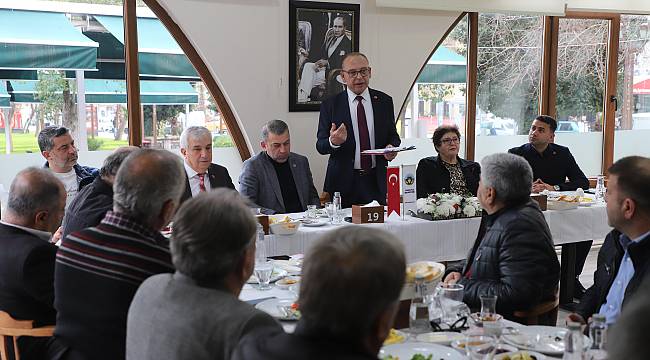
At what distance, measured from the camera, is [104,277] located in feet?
7.32

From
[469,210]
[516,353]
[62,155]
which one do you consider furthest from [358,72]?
[516,353]

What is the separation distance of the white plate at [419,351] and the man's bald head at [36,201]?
1422 millimetres

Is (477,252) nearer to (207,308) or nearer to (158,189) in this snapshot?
(158,189)

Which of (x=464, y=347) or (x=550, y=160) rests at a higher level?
(x=550, y=160)

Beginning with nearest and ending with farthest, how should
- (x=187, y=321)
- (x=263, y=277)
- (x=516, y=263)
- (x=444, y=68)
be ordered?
(x=187, y=321) → (x=516, y=263) → (x=263, y=277) → (x=444, y=68)

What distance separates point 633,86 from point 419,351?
704 cm

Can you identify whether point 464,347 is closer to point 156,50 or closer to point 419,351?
point 419,351

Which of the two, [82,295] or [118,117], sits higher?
[118,117]

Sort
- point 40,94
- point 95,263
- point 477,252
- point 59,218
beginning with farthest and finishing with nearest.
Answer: point 40,94, point 477,252, point 59,218, point 95,263

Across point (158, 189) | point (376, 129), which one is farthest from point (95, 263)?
point (376, 129)

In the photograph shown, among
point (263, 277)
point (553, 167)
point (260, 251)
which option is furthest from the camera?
point (553, 167)

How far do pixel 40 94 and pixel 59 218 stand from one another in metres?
3.09

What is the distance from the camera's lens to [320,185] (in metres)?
6.73

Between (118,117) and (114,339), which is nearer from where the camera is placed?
(114,339)
